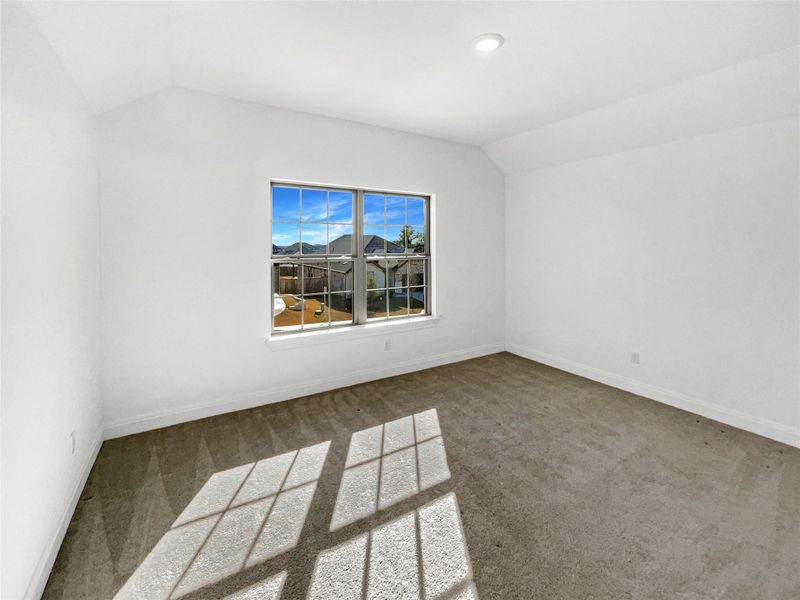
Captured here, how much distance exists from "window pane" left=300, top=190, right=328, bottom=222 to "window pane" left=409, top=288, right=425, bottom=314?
1.38 meters

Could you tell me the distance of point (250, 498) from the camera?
2.15 metres

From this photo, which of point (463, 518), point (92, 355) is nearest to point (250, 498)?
point (463, 518)

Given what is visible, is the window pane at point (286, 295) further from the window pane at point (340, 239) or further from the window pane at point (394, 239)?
the window pane at point (394, 239)

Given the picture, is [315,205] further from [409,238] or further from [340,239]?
[409,238]

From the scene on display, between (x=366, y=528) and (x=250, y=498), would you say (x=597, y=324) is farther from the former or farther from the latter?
(x=250, y=498)

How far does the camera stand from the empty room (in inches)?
65.3

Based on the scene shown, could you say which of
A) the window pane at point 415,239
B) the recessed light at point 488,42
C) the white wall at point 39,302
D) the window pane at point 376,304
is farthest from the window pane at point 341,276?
Answer: the recessed light at point 488,42

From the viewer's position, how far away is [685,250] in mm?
3322

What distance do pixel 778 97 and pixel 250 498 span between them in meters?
4.40

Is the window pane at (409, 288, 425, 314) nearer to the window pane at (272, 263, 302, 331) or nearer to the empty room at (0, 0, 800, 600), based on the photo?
the empty room at (0, 0, 800, 600)

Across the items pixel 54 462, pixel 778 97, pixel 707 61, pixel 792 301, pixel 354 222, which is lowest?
pixel 54 462

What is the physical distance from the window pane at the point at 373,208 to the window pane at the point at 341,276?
0.55m

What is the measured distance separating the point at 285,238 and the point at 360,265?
83 cm

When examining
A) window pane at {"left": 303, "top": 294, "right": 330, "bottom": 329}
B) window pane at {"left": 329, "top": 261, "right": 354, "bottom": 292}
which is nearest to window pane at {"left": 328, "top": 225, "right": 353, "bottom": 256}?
window pane at {"left": 329, "top": 261, "right": 354, "bottom": 292}
